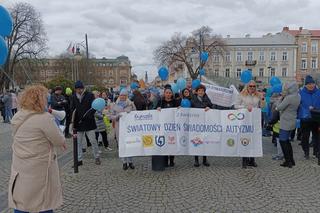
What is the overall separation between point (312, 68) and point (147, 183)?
8840cm

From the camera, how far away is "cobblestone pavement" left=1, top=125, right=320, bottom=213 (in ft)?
14.1

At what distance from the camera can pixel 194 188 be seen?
5059mm

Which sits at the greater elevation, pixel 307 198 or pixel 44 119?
pixel 44 119

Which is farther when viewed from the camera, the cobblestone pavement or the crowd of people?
the cobblestone pavement

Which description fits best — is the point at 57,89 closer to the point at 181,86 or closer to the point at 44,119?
the point at 181,86

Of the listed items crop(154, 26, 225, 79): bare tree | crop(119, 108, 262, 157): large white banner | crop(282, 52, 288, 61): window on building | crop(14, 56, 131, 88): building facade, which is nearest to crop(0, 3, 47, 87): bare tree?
crop(14, 56, 131, 88): building facade

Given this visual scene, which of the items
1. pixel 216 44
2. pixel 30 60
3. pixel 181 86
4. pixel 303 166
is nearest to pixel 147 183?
pixel 303 166

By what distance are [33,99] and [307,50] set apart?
90.8m

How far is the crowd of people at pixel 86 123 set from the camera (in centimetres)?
287

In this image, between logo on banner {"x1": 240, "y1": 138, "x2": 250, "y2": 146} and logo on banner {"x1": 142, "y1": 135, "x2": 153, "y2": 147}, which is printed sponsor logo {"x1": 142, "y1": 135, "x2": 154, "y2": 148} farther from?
logo on banner {"x1": 240, "y1": 138, "x2": 250, "y2": 146}

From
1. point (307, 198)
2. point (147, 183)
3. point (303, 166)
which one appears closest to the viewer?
point (307, 198)

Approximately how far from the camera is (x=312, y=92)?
22.5 ft

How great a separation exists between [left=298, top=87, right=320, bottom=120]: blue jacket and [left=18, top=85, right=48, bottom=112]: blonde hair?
5.92m

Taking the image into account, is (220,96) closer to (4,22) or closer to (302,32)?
(4,22)
